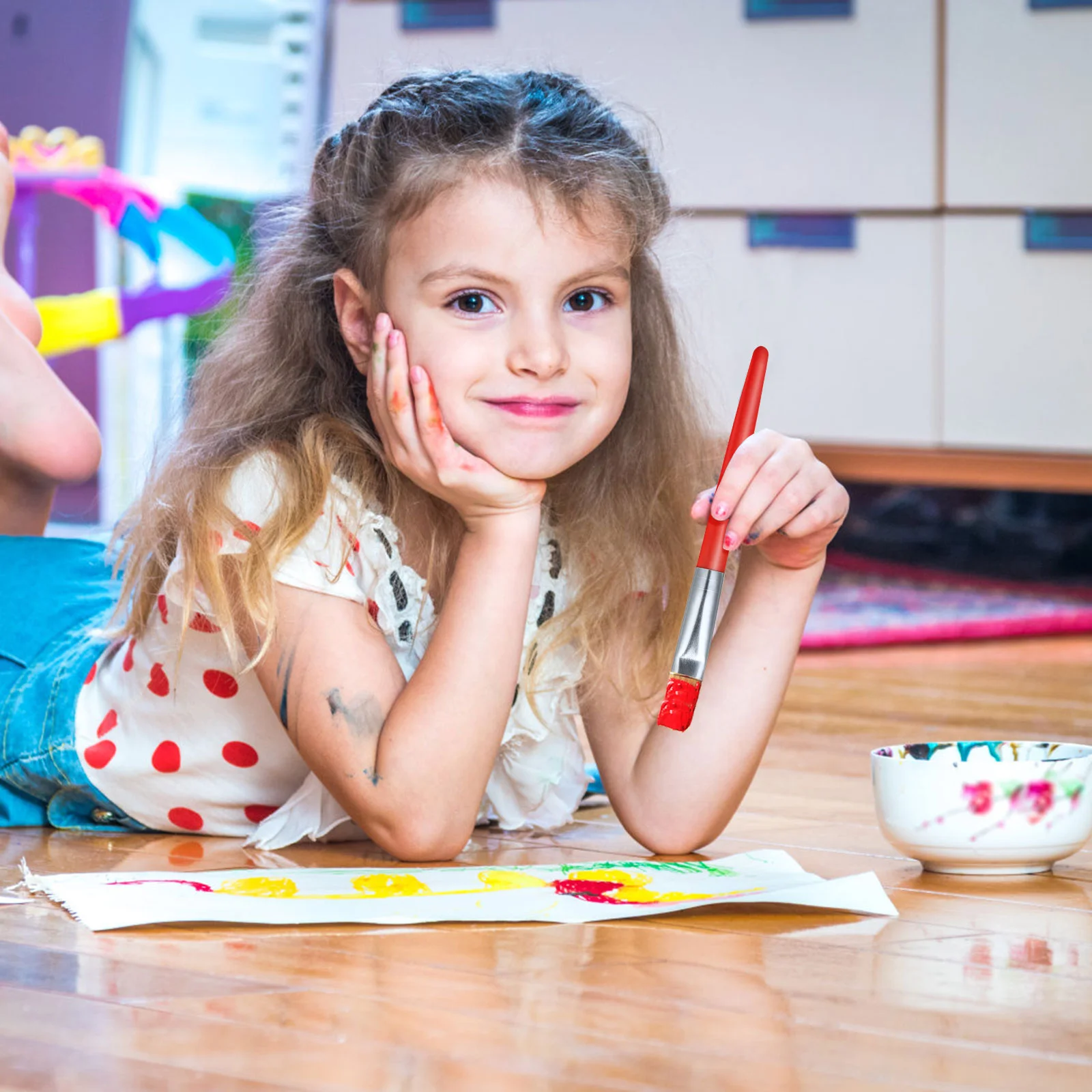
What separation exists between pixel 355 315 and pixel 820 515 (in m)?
0.28

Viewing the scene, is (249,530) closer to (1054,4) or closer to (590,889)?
(590,889)

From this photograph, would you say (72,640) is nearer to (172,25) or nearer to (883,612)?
(883,612)

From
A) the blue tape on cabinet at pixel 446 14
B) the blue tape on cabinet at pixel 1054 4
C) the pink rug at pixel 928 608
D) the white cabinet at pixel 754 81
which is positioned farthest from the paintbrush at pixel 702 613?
the blue tape on cabinet at pixel 446 14

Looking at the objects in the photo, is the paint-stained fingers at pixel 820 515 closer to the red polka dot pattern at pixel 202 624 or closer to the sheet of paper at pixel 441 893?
the sheet of paper at pixel 441 893

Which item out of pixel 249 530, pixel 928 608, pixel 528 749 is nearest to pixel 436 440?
pixel 249 530

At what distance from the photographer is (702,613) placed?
768 millimetres

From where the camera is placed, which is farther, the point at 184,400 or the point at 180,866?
the point at 184,400

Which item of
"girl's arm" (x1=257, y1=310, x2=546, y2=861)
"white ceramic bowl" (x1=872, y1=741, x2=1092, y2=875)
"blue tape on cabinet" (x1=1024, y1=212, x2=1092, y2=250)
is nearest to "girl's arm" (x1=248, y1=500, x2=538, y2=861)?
"girl's arm" (x1=257, y1=310, x2=546, y2=861)

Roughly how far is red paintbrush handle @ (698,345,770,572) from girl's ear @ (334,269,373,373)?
21 centimetres

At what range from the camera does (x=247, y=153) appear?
3.12 meters

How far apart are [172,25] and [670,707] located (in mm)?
2722

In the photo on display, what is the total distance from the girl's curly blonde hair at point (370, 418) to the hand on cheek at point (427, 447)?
54mm

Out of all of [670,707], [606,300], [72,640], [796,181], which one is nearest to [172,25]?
[796,181]

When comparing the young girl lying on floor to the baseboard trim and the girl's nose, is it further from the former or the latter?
the baseboard trim
